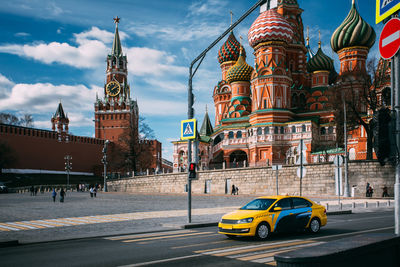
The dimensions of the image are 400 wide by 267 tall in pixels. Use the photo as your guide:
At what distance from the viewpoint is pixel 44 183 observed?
72375 mm

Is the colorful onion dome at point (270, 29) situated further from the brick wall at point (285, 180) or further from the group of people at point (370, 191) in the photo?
the group of people at point (370, 191)

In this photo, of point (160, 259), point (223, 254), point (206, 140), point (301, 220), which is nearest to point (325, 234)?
point (301, 220)

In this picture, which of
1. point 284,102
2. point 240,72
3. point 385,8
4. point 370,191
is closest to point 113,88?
point 240,72

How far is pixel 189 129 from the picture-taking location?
16797 mm

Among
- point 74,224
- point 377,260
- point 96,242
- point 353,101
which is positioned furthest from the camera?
point 353,101

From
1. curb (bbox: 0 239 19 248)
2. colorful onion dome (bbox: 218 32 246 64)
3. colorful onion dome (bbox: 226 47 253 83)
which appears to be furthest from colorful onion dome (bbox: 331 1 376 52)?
curb (bbox: 0 239 19 248)

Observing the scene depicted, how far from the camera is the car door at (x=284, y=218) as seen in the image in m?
12.1

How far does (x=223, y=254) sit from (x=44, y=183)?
69165 millimetres

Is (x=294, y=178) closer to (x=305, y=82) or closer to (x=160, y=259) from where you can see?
(x=305, y=82)

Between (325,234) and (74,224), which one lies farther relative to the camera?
(74,224)

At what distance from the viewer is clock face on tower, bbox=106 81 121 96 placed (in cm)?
11469

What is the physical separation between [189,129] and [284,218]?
19.8ft

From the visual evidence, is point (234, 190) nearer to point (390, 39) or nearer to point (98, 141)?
point (390, 39)

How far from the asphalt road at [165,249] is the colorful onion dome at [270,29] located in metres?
45.4
